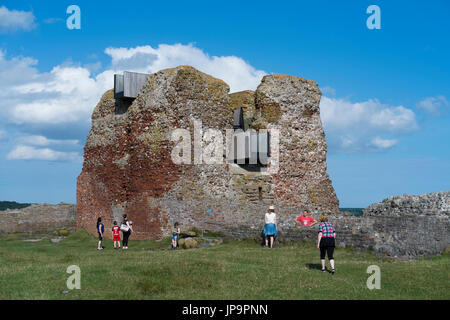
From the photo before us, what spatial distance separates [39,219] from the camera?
1313 inches

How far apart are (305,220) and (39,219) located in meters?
22.5

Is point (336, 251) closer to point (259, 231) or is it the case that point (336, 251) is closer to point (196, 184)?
point (259, 231)

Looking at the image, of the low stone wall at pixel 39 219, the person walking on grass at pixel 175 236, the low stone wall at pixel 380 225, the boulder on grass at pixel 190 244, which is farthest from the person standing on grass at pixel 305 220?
the low stone wall at pixel 39 219

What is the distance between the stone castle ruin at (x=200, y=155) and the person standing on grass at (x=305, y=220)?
101cm

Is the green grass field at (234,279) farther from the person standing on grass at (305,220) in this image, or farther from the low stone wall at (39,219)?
the low stone wall at (39,219)

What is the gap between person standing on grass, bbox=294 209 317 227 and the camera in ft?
62.4

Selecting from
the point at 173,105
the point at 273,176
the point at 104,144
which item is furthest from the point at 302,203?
the point at 104,144

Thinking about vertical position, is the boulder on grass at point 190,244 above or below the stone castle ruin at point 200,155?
below

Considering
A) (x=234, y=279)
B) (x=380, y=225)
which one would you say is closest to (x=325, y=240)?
(x=234, y=279)

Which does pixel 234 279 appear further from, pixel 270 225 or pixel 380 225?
pixel 380 225

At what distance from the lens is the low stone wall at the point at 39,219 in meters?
32.0

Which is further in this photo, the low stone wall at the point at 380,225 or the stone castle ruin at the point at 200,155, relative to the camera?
the stone castle ruin at the point at 200,155

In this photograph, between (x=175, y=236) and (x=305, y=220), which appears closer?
(x=305, y=220)
